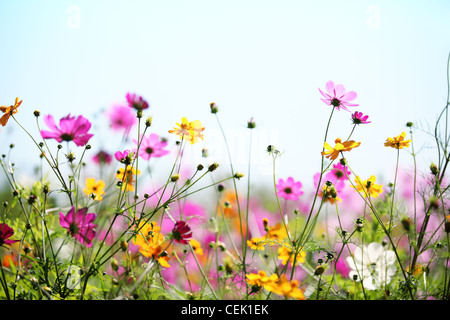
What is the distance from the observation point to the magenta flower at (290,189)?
0.85 meters

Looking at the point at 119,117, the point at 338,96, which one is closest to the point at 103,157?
the point at 119,117

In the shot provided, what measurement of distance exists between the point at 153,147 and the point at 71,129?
24 centimetres

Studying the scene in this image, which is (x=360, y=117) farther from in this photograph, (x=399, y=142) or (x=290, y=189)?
(x=290, y=189)

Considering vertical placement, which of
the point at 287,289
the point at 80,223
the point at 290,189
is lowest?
the point at 287,289

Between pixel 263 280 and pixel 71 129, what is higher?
pixel 71 129

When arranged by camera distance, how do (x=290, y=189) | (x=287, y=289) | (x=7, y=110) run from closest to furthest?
(x=287, y=289) → (x=7, y=110) → (x=290, y=189)

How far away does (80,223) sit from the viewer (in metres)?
0.55

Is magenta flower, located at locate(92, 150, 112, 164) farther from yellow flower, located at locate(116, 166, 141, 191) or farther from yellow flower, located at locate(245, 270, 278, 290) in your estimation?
yellow flower, located at locate(245, 270, 278, 290)

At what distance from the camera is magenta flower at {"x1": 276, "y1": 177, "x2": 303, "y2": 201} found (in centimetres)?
85

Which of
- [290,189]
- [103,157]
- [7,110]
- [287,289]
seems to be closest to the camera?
[287,289]

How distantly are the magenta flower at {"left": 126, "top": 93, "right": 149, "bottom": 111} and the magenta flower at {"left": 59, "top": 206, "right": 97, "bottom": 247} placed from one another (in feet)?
0.71

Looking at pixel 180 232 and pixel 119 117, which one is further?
pixel 119 117

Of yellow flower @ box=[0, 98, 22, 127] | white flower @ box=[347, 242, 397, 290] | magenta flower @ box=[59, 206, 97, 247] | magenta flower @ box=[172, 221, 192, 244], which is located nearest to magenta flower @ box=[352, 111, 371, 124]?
white flower @ box=[347, 242, 397, 290]

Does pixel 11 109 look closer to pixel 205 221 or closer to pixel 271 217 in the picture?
pixel 205 221
